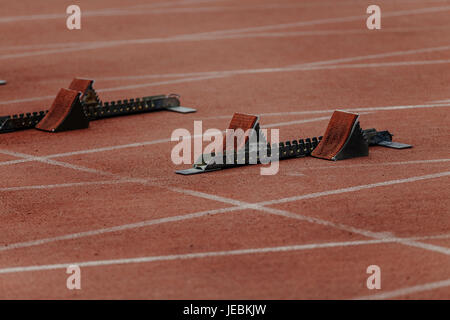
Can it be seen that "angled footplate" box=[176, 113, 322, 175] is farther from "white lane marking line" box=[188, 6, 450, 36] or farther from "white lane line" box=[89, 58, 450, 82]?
"white lane marking line" box=[188, 6, 450, 36]

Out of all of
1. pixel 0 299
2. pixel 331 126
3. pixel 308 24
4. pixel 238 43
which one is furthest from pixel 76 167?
pixel 308 24

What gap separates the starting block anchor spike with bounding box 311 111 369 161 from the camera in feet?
40.7

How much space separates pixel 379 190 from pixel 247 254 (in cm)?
265

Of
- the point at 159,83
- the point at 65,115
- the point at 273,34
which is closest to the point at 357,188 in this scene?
the point at 65,115

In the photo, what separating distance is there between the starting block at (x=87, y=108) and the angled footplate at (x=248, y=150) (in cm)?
316

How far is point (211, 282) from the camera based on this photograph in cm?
823

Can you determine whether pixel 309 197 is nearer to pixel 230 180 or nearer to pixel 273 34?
pixel 230 180

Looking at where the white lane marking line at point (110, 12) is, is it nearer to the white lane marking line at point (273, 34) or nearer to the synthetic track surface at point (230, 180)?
the synthetic track surface at point (230, 180)

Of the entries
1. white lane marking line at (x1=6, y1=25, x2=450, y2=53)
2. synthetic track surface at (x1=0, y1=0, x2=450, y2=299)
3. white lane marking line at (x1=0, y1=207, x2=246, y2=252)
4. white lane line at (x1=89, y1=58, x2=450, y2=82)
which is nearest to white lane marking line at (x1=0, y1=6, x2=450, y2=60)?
synthetic track surface at (x1=0, y1=0, x2=450, y2=299)

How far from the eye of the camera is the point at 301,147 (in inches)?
496

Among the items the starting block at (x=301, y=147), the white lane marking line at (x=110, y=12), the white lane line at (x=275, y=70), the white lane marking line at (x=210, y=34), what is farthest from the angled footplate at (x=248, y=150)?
the white lane marking line at (x=110, y=12)

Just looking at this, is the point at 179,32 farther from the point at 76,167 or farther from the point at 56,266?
the point at 56,266
